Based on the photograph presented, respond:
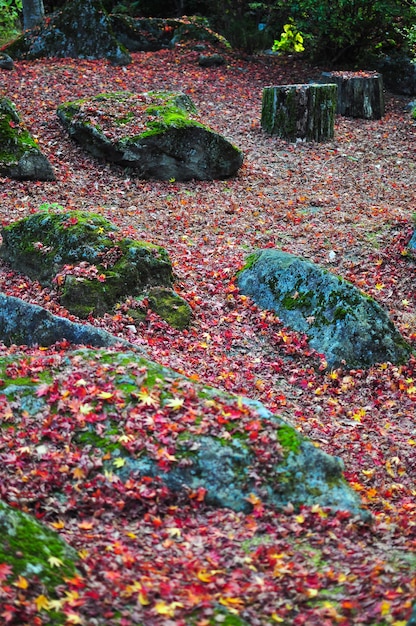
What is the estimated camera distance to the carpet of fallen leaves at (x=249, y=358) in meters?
3.16

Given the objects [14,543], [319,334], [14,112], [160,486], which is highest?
[14,112]

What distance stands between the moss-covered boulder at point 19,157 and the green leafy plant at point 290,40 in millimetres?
8582

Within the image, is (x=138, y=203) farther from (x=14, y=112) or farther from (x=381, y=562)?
(x=381, y=562)

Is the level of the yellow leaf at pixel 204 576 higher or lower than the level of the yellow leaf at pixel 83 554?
lower

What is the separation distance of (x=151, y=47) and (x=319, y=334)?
1186 cm

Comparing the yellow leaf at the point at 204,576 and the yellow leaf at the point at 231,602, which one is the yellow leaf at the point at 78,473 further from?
the yellow leaf at the point at 231,602

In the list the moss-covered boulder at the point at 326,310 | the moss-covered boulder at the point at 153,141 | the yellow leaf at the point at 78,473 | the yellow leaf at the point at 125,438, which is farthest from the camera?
the moss-covered boulder at the point at 153,141

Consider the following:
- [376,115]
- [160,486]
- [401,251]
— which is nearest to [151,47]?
[376,115]

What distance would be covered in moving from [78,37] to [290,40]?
5254mm

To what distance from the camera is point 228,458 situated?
13.2ft

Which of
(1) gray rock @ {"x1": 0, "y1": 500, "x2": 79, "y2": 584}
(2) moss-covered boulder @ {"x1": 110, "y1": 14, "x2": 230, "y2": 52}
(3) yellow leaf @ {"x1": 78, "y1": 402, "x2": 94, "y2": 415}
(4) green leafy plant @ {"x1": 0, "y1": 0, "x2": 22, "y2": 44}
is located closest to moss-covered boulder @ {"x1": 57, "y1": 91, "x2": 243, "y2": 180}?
(4) green leafy plant @ {"x1": 0, "y1": 0, "x2": 22, "y2": 44}

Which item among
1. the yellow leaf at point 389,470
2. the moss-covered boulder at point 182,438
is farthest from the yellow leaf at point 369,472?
the moss-covered boulder at point 182,438

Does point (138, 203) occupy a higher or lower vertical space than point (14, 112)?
lower

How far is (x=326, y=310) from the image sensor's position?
664 cm
